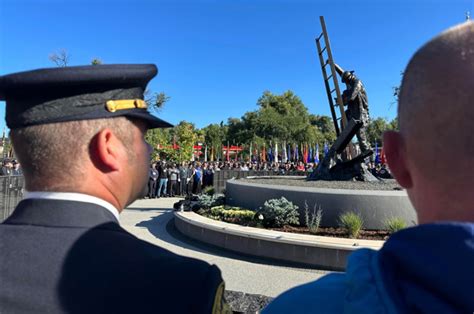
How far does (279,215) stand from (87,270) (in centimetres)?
749

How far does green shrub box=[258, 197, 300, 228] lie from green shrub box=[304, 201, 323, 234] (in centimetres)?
26

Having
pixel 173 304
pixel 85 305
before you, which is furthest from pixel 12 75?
pixel 173 304

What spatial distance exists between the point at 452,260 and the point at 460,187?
0.18m

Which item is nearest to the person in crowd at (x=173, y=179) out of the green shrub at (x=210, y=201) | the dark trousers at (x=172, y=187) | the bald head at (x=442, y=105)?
the dark trousers at (x=172, y=187)

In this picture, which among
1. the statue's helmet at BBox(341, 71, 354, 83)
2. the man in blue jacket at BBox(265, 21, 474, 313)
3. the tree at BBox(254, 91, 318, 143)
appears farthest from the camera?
the tree at BBox(254, 91, 318, 143)

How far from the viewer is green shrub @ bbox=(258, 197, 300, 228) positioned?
8.37 m

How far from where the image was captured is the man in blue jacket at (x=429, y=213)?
70cm

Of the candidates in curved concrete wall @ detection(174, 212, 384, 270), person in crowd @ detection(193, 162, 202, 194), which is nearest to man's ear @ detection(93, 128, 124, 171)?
curved concrete wall @ detection(174, 212, 384, 270)

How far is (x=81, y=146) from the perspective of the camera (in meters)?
1.25

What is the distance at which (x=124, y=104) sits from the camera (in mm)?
1381

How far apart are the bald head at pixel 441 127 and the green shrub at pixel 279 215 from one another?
24.8 ft

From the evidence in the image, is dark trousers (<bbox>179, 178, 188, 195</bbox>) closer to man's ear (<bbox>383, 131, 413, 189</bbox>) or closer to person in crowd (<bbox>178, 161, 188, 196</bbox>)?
person in crowd (<bbox>178, 161, 188, 196</bbox>)

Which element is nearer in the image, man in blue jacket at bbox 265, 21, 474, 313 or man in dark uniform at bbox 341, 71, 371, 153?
man in blue jacket at bbox 265, 21, 474, 313

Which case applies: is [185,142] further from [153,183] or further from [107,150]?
[107,150]
